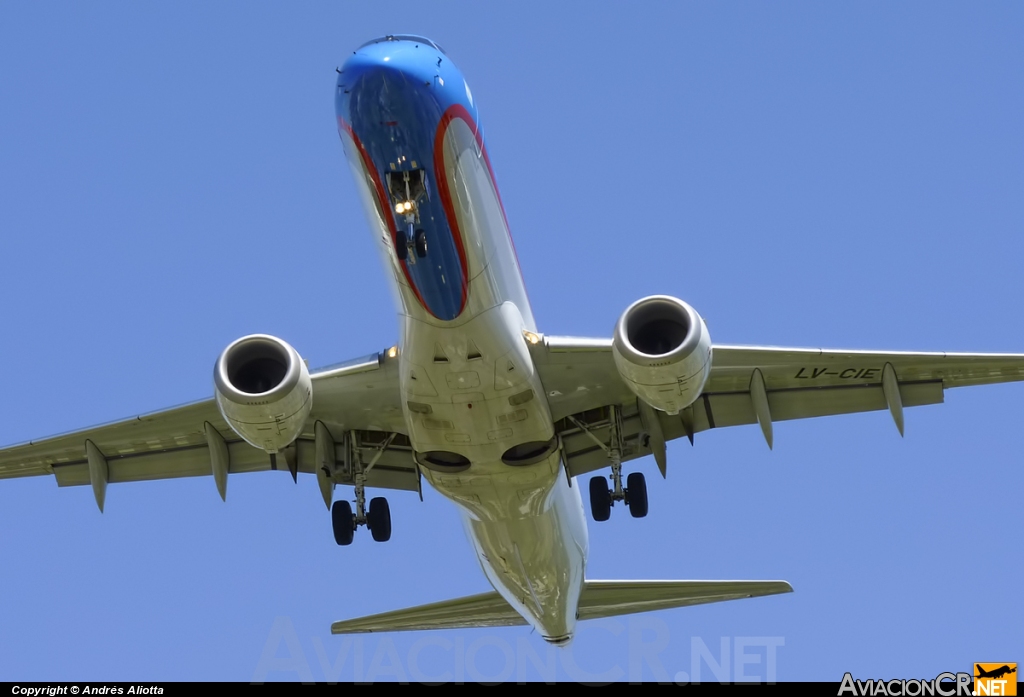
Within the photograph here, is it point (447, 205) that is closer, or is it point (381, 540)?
point (447, 205)

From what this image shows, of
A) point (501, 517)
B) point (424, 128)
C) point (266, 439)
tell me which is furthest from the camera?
point (501, 517)

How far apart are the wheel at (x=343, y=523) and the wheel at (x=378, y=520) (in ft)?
1.83

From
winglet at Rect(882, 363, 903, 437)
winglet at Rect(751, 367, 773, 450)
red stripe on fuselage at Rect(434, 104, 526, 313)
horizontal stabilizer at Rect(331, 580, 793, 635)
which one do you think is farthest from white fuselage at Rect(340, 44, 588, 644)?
winglet at Rect(882, 363, 903, 437)

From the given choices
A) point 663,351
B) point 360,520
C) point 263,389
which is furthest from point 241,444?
point 663,351

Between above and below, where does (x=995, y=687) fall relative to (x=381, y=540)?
below

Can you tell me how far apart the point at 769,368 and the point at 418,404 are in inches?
216

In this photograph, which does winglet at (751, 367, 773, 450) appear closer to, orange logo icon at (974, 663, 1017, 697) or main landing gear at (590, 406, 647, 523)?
main landing gear at (590, 406, 647, 523)

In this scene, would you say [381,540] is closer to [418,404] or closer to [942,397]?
[418,404]

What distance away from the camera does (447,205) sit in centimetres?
1794

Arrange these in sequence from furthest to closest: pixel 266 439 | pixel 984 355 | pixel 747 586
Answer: pixel 747 586, pixel 984 355, pixel 266 439

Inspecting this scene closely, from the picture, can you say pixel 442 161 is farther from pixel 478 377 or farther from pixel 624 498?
pixel 624 498

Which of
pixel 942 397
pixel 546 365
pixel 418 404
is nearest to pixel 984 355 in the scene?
pixel 942 397

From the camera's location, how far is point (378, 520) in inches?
904

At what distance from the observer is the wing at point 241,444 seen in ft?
68.4
